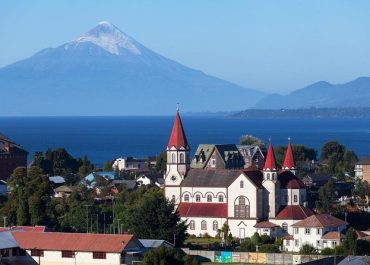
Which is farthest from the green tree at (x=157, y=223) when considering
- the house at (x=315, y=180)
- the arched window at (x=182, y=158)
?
the house at (x=315, y=180)

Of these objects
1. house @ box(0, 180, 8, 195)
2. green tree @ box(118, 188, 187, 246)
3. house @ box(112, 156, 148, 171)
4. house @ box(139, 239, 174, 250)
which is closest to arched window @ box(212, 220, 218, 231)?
green tree @ box(118, 188, 187, 246)

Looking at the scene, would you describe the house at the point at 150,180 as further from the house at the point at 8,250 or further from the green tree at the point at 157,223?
the house at the point at 8,250

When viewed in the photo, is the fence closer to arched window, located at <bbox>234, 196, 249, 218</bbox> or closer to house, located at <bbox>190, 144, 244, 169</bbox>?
arched window, located at <bbox>234, 196, 249, 218</bbox>

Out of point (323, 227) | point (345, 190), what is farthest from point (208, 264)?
point (345, 190)

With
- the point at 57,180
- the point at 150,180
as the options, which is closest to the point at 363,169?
the point at 150,180

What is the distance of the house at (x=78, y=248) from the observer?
137 feet

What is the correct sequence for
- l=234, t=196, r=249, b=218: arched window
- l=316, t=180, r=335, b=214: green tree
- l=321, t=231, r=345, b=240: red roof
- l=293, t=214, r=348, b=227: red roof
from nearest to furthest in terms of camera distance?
l=321, t=231, r=345, b=240: red roof, l=293, t=214, r=348, b=227: red roof, l=234, t=196, r=249, b=218: arched window, l=316, t=180, r=335, b=214: green tree

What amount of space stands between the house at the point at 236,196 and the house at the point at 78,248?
14284 mm

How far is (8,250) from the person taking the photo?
42.7 meters

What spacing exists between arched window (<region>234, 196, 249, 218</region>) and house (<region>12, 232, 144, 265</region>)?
47.7 feet

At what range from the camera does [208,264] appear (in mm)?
45094

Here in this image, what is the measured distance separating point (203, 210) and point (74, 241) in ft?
52.8

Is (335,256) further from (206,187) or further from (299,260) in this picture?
(206,187)

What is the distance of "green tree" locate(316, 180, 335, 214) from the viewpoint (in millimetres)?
61816
